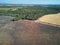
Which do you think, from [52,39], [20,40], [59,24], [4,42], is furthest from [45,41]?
[59,24]

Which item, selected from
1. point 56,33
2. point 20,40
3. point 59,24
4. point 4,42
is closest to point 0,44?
point 4,42

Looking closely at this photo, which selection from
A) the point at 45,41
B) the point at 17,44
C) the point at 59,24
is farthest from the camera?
the point at 59,24

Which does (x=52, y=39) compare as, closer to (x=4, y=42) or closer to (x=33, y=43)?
(x=33, y=43)

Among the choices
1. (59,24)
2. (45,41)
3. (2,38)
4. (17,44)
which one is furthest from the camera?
(59,24)

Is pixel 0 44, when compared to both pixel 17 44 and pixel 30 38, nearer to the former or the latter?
pixel 17 44

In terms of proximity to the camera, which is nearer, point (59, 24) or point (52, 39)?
point (52, 39)

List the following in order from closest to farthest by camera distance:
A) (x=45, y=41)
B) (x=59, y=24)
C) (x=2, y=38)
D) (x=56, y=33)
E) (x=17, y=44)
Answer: (x=17, y=44) < (x=45, y=41) < (x=2, y=38) < (x=56, y=33) < (x=59, y=24)

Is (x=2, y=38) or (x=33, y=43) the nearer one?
Result: (x=33, y=43)

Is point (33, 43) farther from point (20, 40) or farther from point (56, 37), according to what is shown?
point (56, 37)

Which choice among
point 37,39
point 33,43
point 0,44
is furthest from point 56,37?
point 0,44
